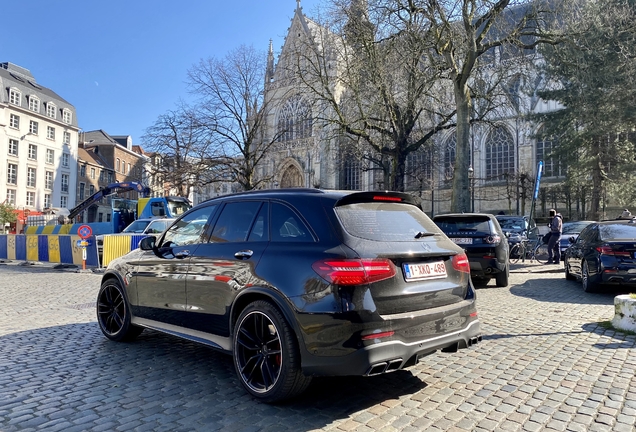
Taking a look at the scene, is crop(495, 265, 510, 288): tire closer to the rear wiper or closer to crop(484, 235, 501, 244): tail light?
crop(484, 235, 501, 244): tail light

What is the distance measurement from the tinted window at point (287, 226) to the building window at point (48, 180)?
2335 inches

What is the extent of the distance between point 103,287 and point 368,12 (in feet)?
51.4

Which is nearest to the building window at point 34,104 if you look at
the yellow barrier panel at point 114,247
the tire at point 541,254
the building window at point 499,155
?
the yellow barrier panel at point 114,247

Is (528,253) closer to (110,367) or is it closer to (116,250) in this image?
(116,250)

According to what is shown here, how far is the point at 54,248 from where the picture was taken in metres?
18.2

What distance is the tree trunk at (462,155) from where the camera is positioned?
17188mm

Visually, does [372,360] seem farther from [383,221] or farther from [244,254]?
[244,254]

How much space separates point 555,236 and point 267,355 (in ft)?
49.4

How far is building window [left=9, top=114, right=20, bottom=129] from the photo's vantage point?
1976 inches

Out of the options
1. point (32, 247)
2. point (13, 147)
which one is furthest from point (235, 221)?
point (13, 147)

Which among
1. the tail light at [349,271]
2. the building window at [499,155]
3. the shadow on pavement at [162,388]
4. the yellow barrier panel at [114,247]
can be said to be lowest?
the shadow on pavement at [162,388]

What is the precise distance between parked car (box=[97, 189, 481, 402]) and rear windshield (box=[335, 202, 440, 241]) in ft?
0.04

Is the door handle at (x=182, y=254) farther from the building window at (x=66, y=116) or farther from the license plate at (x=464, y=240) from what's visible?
the building window at (x=66, y=116)

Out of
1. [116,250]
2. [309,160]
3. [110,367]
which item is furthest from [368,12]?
[309,160]
